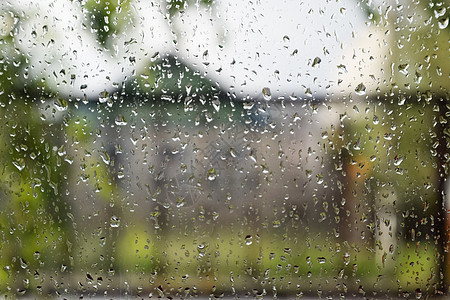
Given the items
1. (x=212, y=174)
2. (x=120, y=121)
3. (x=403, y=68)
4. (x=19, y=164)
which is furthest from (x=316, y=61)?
(x=19, y=164)

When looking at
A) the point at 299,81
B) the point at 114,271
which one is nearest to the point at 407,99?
the point at 299,81

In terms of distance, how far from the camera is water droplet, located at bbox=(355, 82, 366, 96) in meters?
0.77

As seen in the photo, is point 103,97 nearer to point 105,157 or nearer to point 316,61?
point 105,157

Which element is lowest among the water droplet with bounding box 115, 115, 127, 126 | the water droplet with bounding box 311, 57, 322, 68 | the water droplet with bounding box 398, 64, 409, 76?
the water droplet with bounding box 115, 115, 127, 126

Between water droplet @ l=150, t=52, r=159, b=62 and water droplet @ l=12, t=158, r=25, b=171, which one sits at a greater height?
water droplet @ l=150, t=52, r=159, b=62

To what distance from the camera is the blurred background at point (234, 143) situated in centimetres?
77

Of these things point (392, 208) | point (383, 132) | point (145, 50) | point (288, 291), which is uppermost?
point (145, 50)

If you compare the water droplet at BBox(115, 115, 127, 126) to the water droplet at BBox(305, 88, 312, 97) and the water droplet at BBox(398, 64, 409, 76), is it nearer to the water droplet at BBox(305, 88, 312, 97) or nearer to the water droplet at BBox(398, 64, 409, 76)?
the water droplet at BBox(305, 88, 312, 97)

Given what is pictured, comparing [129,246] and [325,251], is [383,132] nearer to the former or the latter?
[325,251]

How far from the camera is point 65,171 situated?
81 cm

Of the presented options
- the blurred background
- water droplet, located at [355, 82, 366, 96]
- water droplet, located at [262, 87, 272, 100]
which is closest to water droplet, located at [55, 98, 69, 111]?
the blurred background

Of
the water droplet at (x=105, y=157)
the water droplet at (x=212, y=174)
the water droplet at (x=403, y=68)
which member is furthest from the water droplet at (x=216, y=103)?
the water droplet at (x=403, y=68)

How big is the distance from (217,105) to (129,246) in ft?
1.07

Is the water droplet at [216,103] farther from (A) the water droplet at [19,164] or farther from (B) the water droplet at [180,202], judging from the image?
(A) the water droplet at [19,164]
